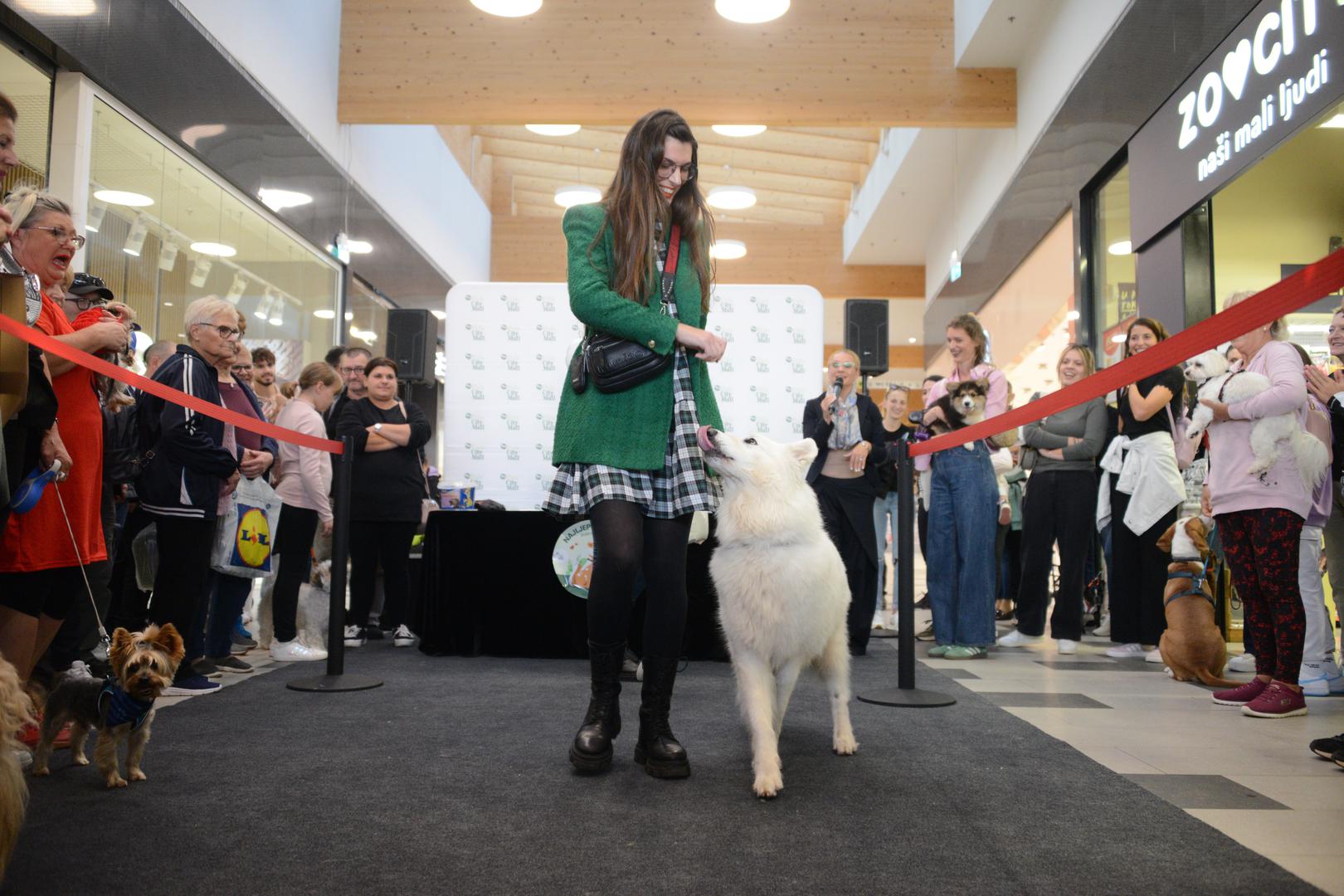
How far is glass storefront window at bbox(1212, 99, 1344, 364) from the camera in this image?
6004 millimetres

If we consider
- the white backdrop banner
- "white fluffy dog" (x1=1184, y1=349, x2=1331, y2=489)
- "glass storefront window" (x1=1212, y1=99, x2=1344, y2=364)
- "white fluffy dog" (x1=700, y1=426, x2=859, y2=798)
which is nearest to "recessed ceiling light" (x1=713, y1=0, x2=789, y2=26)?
the white backdrop banner

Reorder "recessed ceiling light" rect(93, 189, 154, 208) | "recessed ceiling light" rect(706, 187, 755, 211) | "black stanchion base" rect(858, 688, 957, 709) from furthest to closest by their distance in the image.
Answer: "recessed ceiling light" rect(706, 187, 755, 211)
"recessed ceiling light" rect(93, 189, 154, 208)
"black stanchion base" rect(858, 688, 957, 709)

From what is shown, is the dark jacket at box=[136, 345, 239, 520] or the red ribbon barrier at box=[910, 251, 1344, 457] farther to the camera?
the dark jacket at box=[136, 345, 239, 520]

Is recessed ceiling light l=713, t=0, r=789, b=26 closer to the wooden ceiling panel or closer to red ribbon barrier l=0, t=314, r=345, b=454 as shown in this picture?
the wooden ceiling panel

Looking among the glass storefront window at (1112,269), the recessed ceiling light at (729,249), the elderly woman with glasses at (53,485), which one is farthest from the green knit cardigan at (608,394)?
the recessed ceiling light at (729,249)

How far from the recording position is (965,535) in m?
4.73

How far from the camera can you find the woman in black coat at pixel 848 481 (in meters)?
4.86

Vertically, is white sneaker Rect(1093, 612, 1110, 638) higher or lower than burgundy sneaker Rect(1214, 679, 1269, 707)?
lower

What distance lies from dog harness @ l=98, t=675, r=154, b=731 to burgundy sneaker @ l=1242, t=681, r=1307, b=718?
3412 millimetres

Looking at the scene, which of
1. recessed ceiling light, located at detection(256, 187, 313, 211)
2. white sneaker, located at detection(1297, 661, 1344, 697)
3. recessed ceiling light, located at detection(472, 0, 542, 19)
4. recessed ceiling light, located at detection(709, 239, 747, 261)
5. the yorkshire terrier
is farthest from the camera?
recessed ceiling light, located at detection(709, 239, 747, 261)

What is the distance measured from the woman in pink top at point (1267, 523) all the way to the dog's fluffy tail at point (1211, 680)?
0.47 meters

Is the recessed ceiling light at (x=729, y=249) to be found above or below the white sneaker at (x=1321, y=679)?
above

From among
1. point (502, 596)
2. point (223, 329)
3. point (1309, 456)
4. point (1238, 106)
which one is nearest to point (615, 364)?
point (223, 329)

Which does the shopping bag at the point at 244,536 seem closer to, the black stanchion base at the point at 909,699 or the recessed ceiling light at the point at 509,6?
the black stanchion base at the point at 909,699
